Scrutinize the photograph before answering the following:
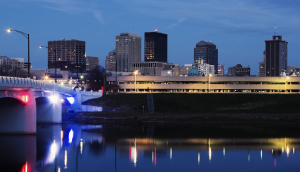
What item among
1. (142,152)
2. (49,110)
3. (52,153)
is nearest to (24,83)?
(52,153)

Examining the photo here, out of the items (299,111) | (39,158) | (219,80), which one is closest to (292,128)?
(299,111)

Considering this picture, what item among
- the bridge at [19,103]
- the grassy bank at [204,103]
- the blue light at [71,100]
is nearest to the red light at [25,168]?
the bridge at [19,103]

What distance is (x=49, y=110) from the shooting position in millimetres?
79062

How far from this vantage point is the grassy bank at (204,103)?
98.8m

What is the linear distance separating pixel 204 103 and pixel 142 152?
2180 inches

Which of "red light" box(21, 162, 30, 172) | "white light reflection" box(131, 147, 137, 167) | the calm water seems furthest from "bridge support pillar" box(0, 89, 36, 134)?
"red light" box(21, 162, 30, 172)

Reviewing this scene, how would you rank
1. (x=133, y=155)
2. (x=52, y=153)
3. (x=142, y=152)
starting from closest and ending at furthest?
(x=133, y=155), (x=52, y=153), (x=142, y=152)

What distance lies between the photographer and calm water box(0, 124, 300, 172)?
4291cm

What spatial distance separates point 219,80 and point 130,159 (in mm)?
103940

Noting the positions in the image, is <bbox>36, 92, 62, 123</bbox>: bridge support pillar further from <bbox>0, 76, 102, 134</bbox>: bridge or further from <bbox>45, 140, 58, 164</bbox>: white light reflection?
<bbox>45, 140, 58, 164</bbox>: white light reflection

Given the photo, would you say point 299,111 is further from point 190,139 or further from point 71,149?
point 71,149

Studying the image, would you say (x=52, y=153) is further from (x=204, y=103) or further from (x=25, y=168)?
(x=204, y=103)

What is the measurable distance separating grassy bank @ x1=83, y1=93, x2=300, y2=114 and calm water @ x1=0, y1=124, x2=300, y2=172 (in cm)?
3057


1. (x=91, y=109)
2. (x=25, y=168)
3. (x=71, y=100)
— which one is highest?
(x=71, y=100)
